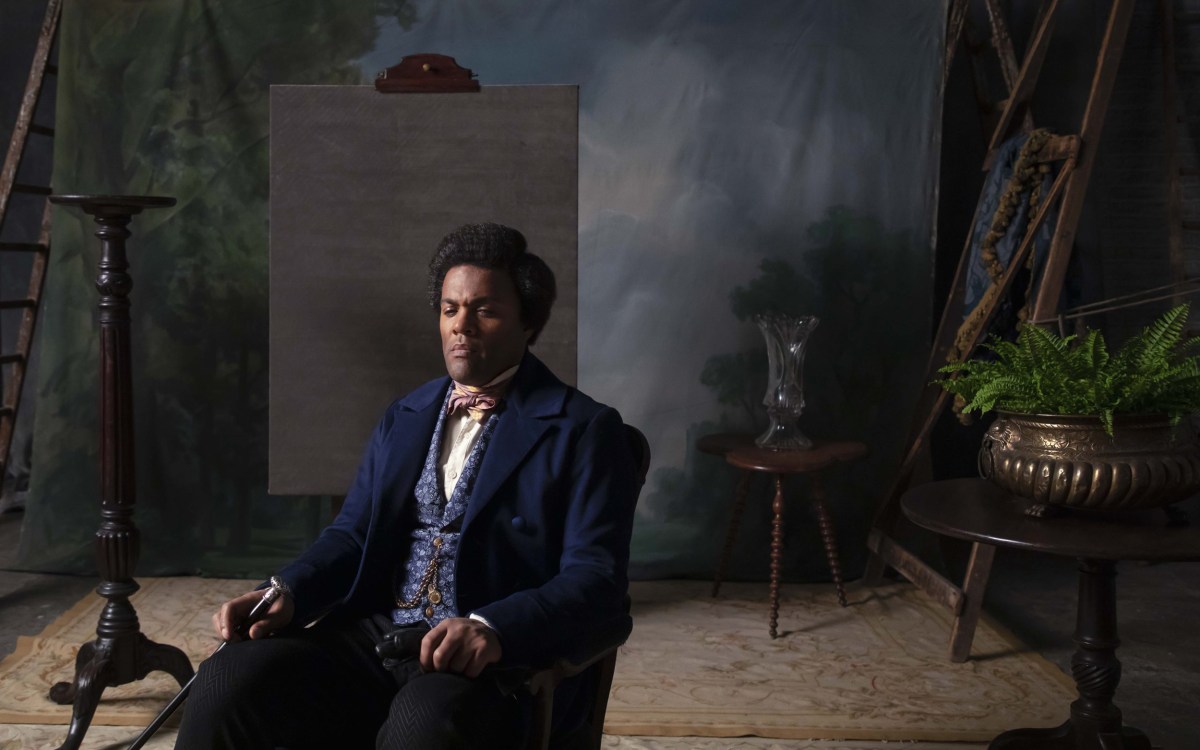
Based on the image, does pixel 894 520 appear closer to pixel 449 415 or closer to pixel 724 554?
pixel 724 554

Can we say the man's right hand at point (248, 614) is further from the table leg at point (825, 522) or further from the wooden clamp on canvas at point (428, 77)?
the table leg at point (825, 522)

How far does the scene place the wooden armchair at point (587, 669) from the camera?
173 centimetres

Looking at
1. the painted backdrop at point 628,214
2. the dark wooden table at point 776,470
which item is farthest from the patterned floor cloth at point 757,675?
the painted backdrop at point 628,214

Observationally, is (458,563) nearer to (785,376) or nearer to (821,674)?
(821,674)

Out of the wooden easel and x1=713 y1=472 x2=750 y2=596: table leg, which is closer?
the wooden easel

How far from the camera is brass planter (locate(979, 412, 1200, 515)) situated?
2354 mm

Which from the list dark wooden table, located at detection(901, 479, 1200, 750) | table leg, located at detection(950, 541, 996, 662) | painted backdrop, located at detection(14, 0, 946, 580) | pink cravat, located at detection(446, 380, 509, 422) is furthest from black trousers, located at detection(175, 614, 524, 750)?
painted backdrop, located at detection(14, 0, 946, 580)

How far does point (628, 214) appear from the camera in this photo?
173 inches

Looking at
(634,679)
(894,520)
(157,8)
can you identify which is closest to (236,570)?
(634,679)

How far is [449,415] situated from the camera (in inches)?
89.0

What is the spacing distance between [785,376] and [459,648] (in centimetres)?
249

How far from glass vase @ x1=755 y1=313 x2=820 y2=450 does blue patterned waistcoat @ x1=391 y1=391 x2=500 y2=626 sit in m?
2.06

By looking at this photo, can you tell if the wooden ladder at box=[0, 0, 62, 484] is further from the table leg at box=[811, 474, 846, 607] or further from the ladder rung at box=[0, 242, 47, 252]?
the table leg at box=[811, 474, 846, 607]

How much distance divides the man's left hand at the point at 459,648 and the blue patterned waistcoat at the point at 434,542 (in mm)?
269
